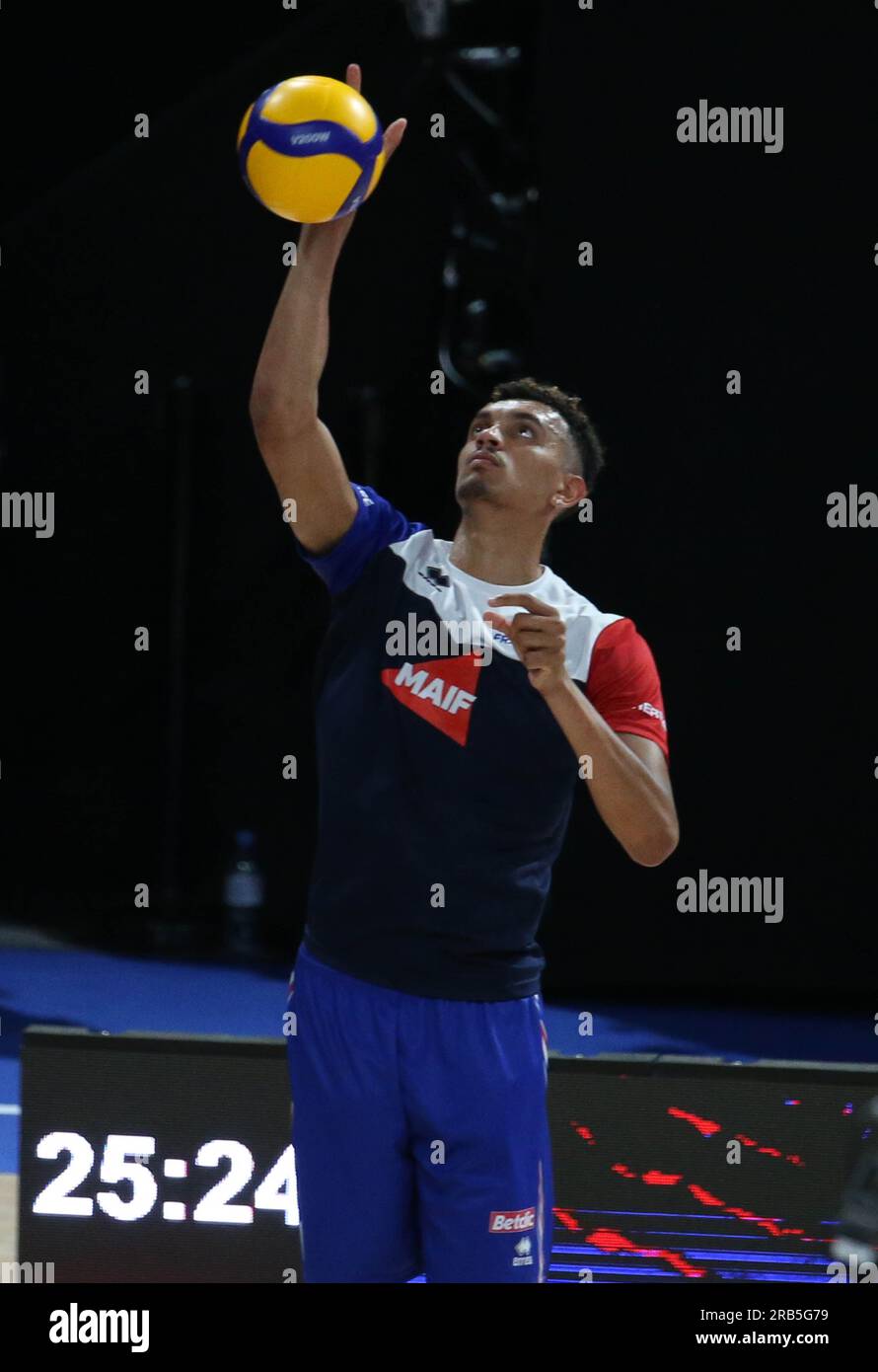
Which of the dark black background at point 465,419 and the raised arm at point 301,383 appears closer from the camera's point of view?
the raised arm at point 301,383

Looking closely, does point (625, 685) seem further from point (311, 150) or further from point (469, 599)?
point (311, 150)

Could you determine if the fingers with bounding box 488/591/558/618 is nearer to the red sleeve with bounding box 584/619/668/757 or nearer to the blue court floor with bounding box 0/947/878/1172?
the red sleeve with bounding box 584/619/668/757

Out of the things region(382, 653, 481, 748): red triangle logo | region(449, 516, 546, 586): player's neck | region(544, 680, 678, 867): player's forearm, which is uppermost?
region(449, 516, 546, 586): player's neck

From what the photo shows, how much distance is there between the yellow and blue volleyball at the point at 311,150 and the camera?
2.89 meters

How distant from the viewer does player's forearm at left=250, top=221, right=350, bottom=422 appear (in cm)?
282

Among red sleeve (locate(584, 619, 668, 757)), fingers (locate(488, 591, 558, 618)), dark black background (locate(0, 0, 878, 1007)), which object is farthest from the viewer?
dark black background (locate(0, 0, 878, 1007))

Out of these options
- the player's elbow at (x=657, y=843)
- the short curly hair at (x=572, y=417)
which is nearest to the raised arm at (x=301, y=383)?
the short curly hair at (x=572, y=417)

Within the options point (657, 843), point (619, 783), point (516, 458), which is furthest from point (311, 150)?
point (657, 843)

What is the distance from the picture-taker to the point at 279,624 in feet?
32.9

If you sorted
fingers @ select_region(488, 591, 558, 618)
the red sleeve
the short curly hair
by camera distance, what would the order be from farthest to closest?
the short curly hair → the red sleeve → fingers @ select_region(488, 591, 558, 618)

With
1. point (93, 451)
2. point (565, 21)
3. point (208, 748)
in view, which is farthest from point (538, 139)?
point (208, 748)

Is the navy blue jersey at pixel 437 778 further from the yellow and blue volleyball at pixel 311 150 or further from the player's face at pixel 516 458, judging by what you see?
the yellow and blue volleyball at pixel 311 150

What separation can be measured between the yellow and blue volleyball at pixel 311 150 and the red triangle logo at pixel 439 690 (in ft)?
2.60

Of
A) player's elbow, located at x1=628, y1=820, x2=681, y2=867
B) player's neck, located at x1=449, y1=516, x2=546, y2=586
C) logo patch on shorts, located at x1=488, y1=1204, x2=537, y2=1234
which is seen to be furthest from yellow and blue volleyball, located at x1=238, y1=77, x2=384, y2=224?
logo patch on shorts, located at x1=488, y1=1204, x2=537, y2=1234
